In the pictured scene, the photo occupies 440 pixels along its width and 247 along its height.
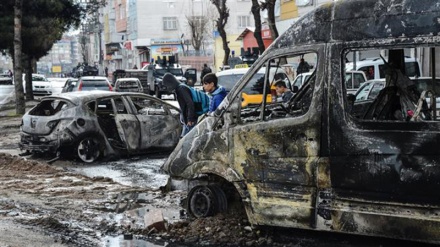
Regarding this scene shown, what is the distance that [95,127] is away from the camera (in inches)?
490

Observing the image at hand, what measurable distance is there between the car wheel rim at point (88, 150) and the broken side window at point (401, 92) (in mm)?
6954

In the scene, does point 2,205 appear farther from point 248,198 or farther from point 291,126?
point 291,126

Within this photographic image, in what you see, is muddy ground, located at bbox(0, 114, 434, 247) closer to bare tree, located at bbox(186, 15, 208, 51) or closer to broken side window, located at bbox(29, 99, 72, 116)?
broken side window, located at bbox(29, 99, 72, 116)

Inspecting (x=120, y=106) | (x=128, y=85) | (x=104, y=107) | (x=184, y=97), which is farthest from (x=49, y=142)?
(x=128, y=85)

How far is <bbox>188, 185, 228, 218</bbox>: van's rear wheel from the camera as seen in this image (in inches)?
280

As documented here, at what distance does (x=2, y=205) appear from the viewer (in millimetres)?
8414

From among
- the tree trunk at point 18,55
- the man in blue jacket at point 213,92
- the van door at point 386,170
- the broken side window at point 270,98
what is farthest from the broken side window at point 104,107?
the tree trunk at point 18,55

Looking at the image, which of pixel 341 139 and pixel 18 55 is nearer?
pixel 341 139

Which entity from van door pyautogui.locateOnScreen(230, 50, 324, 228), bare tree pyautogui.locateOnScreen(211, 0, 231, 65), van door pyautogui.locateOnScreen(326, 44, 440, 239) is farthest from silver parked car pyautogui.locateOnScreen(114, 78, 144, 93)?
van door pyautogui.locateOnScreen(326, 44, 440, 239)

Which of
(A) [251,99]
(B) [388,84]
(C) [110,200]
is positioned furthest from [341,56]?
(C) [110,200]

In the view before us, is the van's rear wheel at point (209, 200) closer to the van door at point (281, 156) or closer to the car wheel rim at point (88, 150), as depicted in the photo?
the van door at point (281, 156)

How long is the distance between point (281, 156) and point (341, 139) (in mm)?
668

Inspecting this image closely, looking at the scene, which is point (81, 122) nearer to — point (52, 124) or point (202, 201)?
point (52, 124)

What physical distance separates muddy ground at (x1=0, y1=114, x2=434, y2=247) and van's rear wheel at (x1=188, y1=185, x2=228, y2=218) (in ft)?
0.33
